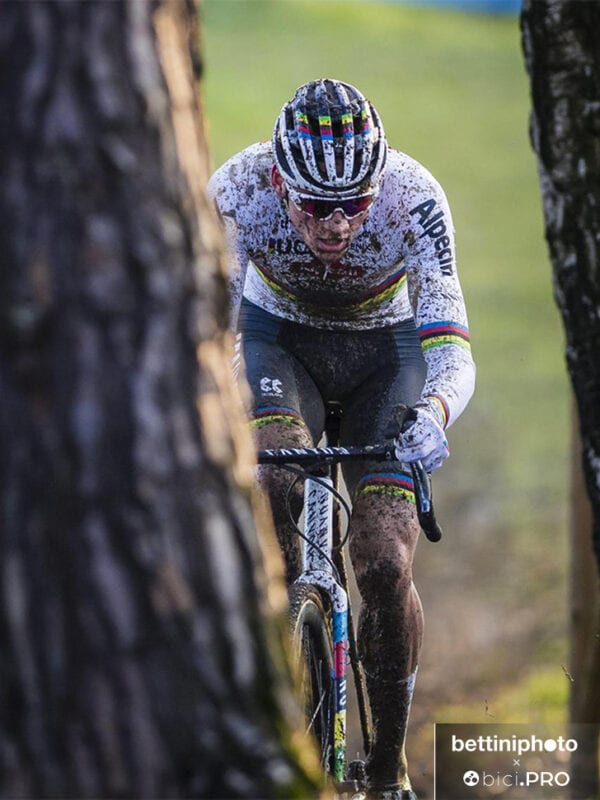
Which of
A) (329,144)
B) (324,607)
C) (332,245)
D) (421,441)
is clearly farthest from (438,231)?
(324,607)

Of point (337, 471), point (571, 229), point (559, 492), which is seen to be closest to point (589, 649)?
point (337, 471)

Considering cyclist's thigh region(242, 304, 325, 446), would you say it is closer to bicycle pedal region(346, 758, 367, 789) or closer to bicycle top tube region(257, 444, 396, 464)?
bicycle top tube region(257, 444, 396, 464)

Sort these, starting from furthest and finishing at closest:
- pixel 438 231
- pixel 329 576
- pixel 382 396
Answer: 1. pixel 382 396
2. pixel 438 231
3. pixel 329 576

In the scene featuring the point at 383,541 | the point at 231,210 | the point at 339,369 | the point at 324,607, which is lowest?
the point at 324,607

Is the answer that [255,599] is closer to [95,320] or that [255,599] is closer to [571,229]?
[95,320]

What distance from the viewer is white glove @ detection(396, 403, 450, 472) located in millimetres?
4543

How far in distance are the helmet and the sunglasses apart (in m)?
0.03

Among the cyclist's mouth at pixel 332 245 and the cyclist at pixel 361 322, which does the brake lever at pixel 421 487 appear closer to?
the cyclist at pixel 361 322

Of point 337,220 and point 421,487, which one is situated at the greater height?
point 337,220

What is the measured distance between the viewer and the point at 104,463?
2529 millimetres

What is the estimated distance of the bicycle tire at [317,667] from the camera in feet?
15.9

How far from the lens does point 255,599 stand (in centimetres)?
270

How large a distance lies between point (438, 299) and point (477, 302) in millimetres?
Answer: 16316

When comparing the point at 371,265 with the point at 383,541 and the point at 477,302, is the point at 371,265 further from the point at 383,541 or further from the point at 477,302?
the point at 477,302
